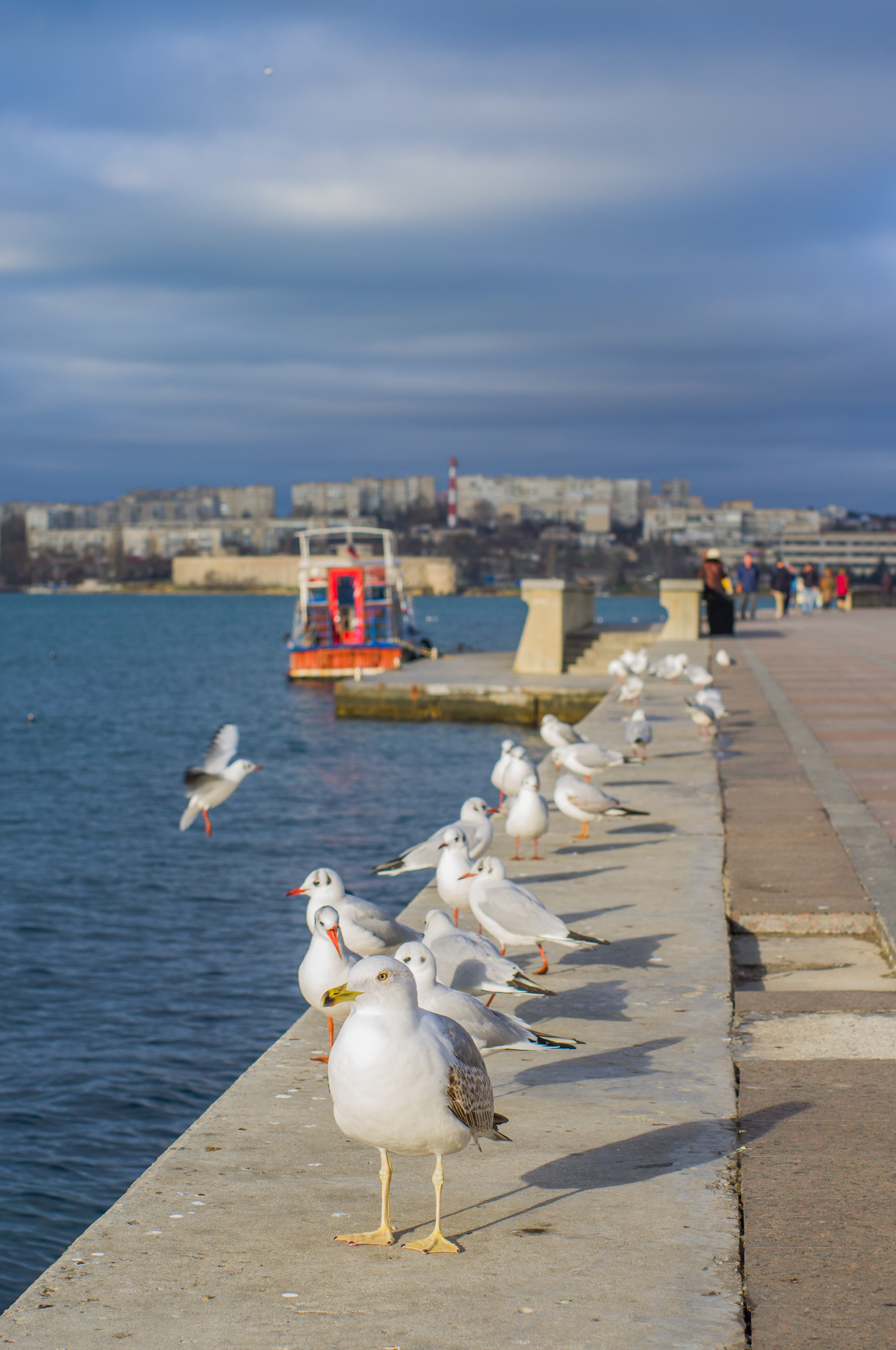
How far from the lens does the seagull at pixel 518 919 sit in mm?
5863

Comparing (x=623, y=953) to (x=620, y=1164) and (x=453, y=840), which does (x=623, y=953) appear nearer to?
(x=453, y=840)

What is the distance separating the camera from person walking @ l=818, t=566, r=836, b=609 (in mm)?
54469

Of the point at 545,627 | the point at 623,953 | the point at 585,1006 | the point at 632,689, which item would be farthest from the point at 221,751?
the point at 545,627

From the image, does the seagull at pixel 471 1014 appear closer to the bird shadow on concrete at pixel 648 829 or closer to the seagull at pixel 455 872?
the seagull at pixel 455 872

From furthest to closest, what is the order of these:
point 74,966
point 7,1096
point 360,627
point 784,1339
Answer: point 360,627
point 74,966
point 7,1096
point 784,1339

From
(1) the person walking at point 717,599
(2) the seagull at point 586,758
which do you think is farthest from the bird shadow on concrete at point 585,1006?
(1) the person walking at point 717,599

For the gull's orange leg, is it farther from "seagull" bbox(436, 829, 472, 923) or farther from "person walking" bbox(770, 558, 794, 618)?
"person walking" bbox(770, 558, 794, 618)

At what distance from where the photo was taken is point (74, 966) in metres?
12.1

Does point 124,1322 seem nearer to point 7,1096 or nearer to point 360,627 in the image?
point 7,1096


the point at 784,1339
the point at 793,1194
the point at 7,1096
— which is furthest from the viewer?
→ the point at 7,1096

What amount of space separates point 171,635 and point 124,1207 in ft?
344

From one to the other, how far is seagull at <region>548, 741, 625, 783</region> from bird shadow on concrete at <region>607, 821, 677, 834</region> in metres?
0.87

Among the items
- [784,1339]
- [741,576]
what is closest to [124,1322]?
[784,1339]

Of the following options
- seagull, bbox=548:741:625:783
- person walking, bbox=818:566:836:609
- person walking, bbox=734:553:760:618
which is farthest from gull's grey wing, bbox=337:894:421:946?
person walking, bbox=818:566:836:609
